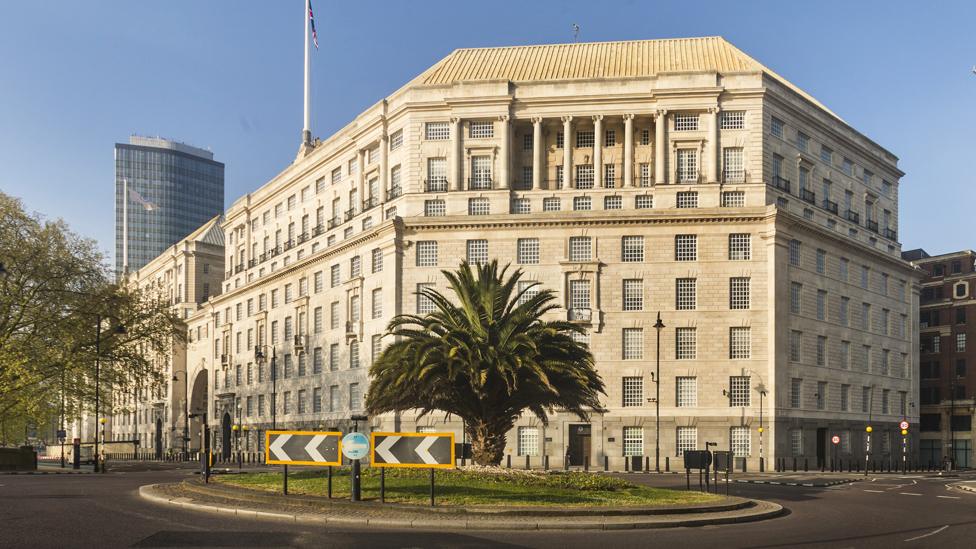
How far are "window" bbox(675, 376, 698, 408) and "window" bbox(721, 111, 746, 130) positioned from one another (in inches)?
795

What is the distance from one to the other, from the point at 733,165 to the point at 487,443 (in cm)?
4797

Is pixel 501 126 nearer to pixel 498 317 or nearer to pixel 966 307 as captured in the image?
pixel 498 317

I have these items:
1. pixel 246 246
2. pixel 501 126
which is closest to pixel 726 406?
pixel 501 126

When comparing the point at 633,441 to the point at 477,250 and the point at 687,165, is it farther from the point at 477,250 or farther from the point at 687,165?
the point at 687,165

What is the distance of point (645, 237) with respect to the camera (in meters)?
74.8

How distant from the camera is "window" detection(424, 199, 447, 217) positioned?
7875cm

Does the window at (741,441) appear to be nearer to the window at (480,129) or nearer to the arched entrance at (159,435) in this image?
the window at (480,129)

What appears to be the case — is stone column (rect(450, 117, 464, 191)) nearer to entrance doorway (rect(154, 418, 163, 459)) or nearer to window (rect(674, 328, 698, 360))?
window (rect(674, 328, 698, 360))

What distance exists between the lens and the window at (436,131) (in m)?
79.7

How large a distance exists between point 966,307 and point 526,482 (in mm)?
98587

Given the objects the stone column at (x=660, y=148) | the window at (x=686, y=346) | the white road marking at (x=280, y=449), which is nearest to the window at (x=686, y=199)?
the stone column at (x=660, y=148)

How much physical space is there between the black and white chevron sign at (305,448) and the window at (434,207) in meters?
52.1

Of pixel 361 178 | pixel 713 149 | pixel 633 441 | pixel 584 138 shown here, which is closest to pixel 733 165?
pixel 713 149

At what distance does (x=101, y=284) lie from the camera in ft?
215
